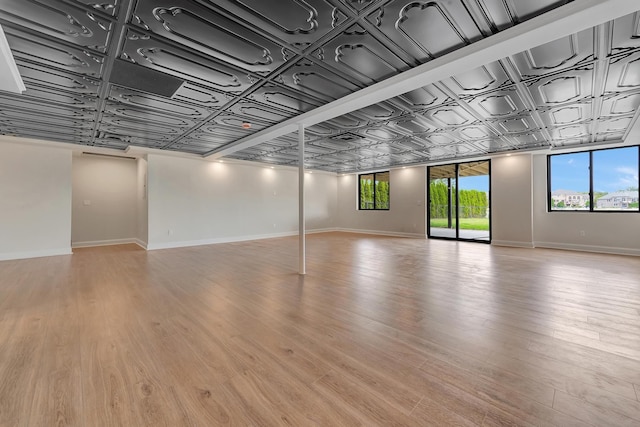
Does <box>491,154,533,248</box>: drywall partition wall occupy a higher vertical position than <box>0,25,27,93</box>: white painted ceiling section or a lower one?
lower

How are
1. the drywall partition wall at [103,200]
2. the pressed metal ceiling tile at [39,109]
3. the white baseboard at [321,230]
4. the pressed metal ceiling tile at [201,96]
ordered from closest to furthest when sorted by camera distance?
1. the pressed metal ceiling tile at [201,96]
2. the pressed metal ceiling tile at [39,109]
3. the drywall partition wall at [103,200]
4. the white baseboard at [321,230]

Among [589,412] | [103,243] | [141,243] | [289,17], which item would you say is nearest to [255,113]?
[289,17]

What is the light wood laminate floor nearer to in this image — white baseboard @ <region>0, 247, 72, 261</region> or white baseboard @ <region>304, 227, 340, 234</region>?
white baseboard @ <region>0, 247, 72, 261</region>

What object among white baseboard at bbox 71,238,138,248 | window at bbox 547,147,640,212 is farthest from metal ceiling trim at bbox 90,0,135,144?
window at bbox 547,147,640,212

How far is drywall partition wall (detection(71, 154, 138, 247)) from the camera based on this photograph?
7863 millimetres

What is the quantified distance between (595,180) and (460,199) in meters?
3.28

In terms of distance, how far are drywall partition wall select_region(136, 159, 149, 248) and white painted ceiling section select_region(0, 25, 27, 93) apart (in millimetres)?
4204

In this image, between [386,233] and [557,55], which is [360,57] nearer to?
[557,55]

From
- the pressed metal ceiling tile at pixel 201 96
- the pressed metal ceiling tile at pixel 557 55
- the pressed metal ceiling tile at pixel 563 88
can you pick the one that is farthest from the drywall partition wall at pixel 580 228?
the pressed metal ceiling tile at pixel 201 96

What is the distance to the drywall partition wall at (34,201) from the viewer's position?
607 centimetres

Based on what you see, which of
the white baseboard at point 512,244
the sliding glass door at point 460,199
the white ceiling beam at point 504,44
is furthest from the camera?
the sliding glass door at point 460,199

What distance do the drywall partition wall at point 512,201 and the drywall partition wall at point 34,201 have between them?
11863 mm

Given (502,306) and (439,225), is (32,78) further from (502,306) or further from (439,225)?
(439,225)

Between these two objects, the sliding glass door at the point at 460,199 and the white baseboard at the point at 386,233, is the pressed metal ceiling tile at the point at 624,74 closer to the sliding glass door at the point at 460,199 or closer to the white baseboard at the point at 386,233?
the sliding glass door at the point at 460,199
